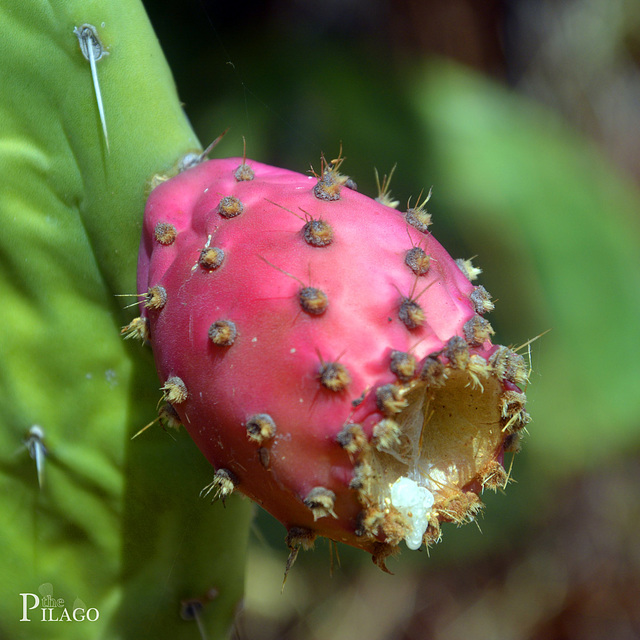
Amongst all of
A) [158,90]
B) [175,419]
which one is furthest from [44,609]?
[158,90]

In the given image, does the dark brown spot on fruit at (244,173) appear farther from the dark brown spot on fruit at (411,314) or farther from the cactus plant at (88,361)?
the dark brown spot on fruit at (411,314)

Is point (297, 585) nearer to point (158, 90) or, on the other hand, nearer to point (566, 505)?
point (566, 505)

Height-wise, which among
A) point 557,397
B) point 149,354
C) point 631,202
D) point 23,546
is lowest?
point 557,397

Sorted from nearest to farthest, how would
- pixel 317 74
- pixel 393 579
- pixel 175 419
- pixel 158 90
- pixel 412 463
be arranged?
pixel 412 463 → pixel 175 419 → pixel 158 90 → pixel 317 74 → pixel 393 579

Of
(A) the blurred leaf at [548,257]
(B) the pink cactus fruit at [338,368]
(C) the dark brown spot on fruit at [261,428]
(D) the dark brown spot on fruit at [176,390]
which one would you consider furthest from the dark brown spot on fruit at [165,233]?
(A) the blurred leaf at [548,257]

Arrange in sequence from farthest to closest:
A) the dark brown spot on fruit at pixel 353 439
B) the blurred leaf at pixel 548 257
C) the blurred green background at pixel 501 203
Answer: the blurred leaf at pixel 548 257, the blurred green background at pixel 501 203, the dark brown spot on fruit at pixel 353 439

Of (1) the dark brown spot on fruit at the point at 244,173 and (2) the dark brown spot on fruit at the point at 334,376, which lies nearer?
(2) the dark brown spot on fruit at the point at 334,376

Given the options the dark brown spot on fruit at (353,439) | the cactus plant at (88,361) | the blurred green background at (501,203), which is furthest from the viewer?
the blurred green background at (501,203)
